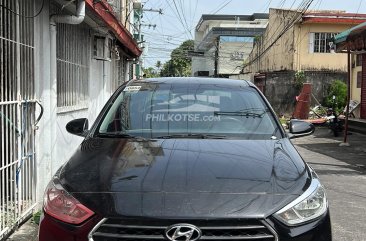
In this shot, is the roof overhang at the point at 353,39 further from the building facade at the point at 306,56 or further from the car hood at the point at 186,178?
the building facade at the point at 306,56

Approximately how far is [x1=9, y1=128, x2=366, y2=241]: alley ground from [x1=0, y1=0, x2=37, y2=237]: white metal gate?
0.31m

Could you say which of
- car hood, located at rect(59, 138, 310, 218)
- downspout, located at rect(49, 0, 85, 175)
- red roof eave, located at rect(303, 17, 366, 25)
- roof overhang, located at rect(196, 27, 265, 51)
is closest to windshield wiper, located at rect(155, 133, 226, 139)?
car hood, located at rect(59, 138, 310, 218)

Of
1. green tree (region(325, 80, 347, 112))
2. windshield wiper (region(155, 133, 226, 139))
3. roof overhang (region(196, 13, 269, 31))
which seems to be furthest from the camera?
roof overhang (region(196, 13, 269, 31))

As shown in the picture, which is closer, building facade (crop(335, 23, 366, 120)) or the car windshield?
the car windshield

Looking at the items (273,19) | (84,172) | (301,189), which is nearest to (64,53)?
(84,172)

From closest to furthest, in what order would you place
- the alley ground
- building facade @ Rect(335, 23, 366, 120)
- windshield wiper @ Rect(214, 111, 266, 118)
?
windshield wiper @ Rect(214, 111, 266, 118) → the alley ground → building facade @ Rect(335, 23, 366, 120)

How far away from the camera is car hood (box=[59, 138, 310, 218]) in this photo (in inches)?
107

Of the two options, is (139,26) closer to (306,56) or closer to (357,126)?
(306,56)

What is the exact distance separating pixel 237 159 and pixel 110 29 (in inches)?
297

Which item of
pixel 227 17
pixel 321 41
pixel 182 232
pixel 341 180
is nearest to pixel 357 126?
pixel 341 180

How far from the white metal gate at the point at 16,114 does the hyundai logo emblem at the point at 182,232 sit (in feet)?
8.49

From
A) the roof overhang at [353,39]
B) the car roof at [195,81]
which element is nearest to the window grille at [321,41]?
the roof overhang at [353,39]

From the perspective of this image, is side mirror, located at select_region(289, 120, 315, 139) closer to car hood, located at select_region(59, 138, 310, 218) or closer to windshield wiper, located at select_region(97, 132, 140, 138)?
car hood, located at select_region(59, 138, 310, 218)

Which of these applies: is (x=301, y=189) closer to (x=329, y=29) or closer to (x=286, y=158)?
(x=286, y=158)
